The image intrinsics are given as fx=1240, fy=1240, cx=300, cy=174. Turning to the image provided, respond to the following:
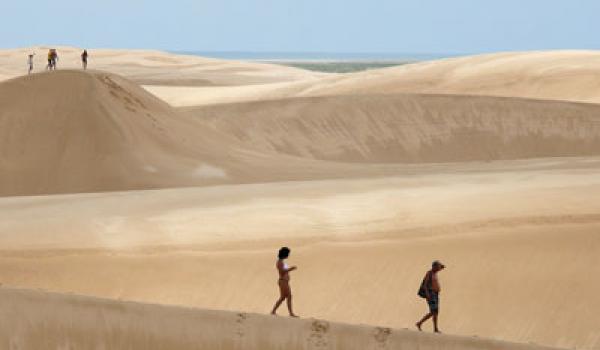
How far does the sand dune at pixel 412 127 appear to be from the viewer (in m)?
45.0

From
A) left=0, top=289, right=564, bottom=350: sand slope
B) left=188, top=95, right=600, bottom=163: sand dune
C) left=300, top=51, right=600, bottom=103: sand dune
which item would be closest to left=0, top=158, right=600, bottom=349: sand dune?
left=0, top=289, right=564, bottom=350: sand slope

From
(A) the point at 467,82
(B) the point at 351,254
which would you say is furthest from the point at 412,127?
(B) the point at 351,254

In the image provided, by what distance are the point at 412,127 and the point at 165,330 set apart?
33501mm

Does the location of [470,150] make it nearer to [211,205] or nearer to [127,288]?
[211,205]

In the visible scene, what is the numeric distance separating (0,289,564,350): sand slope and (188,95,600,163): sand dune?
29.7 m

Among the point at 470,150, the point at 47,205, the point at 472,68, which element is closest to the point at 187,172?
the point at 47,205

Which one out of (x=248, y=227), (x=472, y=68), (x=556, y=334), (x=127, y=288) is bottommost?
(x=556, y=334)

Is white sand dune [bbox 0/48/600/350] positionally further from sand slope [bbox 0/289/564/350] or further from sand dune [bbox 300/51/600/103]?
sand dune [bbox 300/51/600/103]

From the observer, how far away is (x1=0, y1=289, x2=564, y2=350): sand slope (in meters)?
12.8

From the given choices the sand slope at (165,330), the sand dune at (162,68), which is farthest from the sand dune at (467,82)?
the sand slope at (165,330)

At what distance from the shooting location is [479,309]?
1662 centimetres

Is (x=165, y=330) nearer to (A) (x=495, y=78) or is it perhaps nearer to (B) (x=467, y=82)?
(B) (x=467, y=82)

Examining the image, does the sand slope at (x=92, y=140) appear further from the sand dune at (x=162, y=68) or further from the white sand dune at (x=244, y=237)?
the sand dune at (x=162, y=68)

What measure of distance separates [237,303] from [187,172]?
43.8 ft
